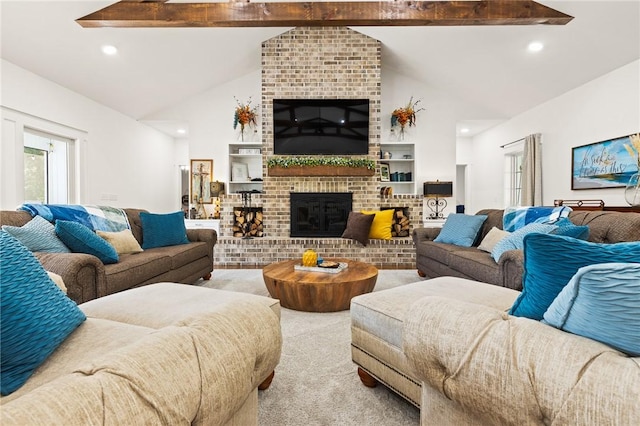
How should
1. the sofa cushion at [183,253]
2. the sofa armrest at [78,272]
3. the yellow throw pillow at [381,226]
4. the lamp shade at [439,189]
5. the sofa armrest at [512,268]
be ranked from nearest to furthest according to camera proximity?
the sofa armrest at [78,272], the sofa armrest at [512,268], the sofa cushion at [183,253], the yellow throw pillow at [381,226], the lamp shade at [439,189]

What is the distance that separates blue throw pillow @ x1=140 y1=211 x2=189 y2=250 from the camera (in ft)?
10.8

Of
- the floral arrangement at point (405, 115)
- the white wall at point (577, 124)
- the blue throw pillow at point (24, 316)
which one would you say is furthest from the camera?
the floral arrangement at point (405, 115)

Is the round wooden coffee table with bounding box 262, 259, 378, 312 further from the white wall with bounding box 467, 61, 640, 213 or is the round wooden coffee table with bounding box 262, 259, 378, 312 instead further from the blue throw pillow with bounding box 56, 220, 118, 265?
the white wall with bounding box 467, 61, 640, 213

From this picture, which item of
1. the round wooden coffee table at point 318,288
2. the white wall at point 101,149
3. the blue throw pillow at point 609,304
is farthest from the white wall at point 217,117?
the blue throw pillow at point 609,304

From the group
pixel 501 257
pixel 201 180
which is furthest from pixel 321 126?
pixel 501 257

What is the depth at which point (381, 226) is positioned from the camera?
4797 mm

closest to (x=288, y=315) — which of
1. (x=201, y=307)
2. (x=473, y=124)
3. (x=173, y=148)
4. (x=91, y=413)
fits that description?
(x=201, y=307)

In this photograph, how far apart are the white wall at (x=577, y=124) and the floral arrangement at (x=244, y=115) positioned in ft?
15.8

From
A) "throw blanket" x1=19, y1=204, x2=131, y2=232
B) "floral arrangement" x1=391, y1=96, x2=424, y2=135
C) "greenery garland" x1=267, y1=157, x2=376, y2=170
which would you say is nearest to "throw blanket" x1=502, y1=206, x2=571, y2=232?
"greenery garland" x1=267, y1=157, x2=376, y2=170

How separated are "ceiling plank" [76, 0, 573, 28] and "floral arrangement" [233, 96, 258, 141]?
5.88ft

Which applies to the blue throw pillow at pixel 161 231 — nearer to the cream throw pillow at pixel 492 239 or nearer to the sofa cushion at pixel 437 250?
the sofa cushion at pixel 437 250

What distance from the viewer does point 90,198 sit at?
4.74 meters

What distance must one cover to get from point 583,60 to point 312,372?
4.81 metres

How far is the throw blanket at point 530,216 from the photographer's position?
2598mm
